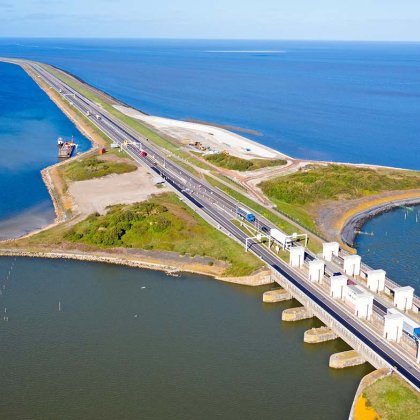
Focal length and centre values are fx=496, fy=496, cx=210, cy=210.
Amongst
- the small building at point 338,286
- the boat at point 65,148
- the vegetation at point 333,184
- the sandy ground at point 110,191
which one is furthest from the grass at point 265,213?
the boat at point 65,148

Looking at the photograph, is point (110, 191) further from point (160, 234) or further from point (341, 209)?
point (341, 209)

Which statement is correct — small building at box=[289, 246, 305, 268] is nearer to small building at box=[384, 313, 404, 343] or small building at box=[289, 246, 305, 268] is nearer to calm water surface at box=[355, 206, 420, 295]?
calm water surface at box=[355, 206, 420, 295]

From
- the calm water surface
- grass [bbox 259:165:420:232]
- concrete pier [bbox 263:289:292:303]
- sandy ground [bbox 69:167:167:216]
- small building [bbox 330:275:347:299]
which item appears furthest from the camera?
grass [bbox 259:165:420:232]

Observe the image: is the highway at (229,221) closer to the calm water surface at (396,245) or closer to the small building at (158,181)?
the small building at (158,181)

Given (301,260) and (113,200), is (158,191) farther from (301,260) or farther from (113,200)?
(301,260)

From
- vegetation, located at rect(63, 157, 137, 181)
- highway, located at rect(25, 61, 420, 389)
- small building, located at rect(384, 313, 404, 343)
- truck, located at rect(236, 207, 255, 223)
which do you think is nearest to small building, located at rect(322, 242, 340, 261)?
highway, located at rect(25, 61, 420, 389)
